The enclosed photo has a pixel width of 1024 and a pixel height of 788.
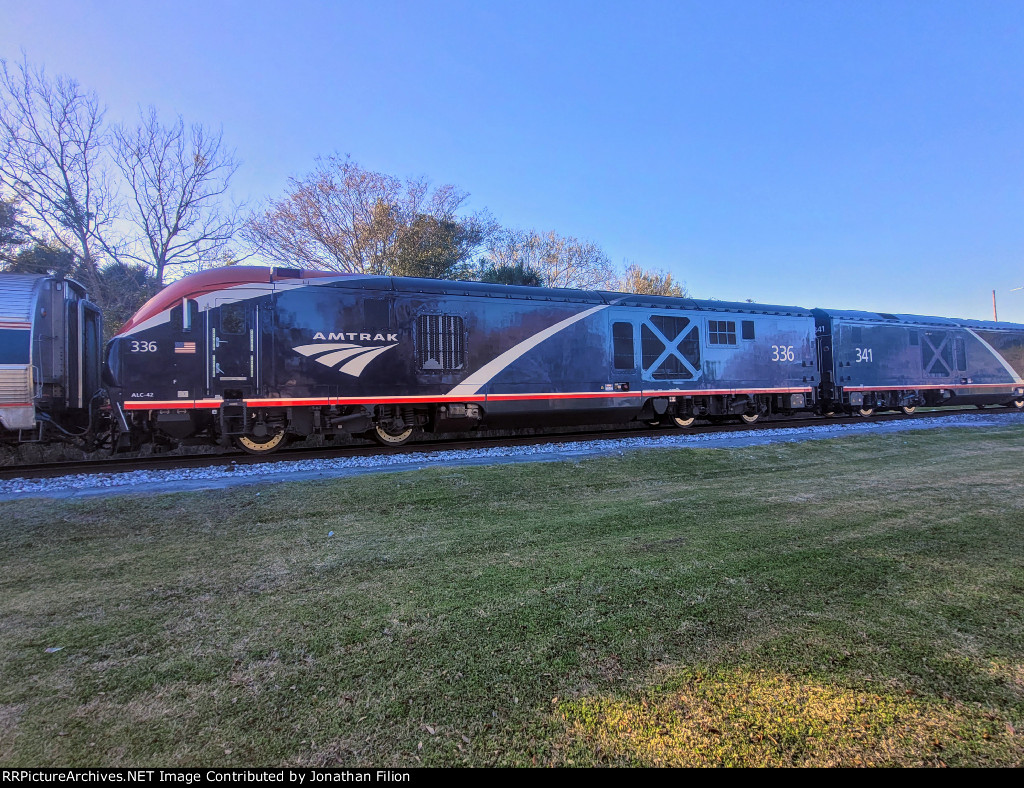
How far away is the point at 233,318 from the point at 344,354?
2081 millimetres

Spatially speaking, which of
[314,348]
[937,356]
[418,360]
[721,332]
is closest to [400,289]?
[418,360]

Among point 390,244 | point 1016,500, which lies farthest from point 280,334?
point 390,244

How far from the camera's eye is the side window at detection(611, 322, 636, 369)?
12.7 m

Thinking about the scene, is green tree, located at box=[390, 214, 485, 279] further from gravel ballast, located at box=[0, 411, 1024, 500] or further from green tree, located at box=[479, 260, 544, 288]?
gravel ballast, located at box=[0, 411, 1024, 500]

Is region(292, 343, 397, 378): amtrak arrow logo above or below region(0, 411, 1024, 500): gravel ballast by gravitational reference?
above

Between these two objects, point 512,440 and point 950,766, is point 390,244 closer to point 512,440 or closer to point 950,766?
point 512,440

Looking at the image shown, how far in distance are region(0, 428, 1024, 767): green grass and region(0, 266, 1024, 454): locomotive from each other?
186 inches

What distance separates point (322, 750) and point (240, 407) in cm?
902

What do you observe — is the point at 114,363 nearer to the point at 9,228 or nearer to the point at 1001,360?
the point at 9,228

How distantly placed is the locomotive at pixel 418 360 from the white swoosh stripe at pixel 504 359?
0.03 metres

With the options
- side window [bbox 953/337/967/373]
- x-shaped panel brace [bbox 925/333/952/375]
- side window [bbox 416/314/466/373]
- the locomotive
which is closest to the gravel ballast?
the locomotive

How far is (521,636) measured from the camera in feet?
8.37

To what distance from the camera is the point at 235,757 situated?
1.78 meters

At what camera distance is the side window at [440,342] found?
10.8m
